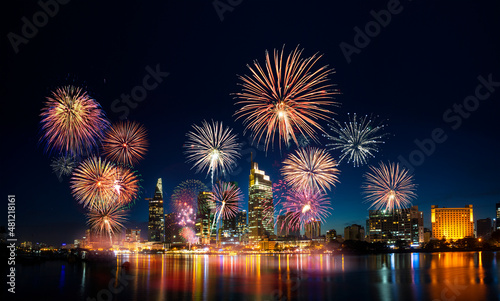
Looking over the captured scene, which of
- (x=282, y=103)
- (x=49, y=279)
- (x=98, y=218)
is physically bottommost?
(x=49, y=279)

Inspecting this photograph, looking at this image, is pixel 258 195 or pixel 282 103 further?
pixel 258 195

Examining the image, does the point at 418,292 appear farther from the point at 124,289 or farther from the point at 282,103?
the point at 124,289

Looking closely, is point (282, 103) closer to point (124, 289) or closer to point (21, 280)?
point (124, 289)

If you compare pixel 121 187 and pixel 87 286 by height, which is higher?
pixel 121 187

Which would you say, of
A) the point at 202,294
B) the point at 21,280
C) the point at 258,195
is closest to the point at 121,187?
the point at 21,280

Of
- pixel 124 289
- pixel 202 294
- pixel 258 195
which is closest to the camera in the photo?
pixel 202 294

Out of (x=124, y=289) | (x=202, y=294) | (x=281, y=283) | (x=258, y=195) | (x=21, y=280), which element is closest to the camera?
(x=202, y=294)

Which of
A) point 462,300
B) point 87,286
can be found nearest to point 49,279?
point 87,286

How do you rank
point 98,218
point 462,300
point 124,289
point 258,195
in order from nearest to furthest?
1. point 462,300
2. point 124,289
3. point 98,218
4. point 258,195

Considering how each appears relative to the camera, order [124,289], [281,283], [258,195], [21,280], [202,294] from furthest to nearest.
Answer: [258,195] < [21,280] < [281,283] < [124,289] < [202,294]
